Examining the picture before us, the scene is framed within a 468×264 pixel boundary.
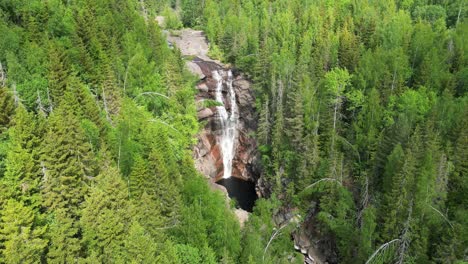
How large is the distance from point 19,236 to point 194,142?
3360 centimetres

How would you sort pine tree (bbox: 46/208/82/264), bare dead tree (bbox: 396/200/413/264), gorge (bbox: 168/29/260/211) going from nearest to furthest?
pine tree (bbox: 46/208/82/264) → bare dead tree (bbox: 396/200/413/264) → gorge (bbox: 168/29/260/211)

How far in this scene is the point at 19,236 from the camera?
2620 centimetres

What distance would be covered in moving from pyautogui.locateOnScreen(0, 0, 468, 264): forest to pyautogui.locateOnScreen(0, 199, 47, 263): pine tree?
0.09 meters

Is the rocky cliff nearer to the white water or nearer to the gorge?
the gorge

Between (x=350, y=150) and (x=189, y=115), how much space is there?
23.7 meters

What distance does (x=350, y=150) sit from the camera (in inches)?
2156

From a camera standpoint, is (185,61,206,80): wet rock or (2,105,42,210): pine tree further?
(185,61,206,80): wet rock

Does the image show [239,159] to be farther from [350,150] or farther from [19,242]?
[19,242]

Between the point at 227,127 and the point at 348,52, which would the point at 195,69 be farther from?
the point at 348,52

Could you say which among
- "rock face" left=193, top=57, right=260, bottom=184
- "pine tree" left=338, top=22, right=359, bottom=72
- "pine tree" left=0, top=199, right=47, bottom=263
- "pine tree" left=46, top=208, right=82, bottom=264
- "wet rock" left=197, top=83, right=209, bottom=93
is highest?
"pine tree" left=338, top=22, right=359, bottom=72

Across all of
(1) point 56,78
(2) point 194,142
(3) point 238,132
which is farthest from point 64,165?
(3) point 238,132

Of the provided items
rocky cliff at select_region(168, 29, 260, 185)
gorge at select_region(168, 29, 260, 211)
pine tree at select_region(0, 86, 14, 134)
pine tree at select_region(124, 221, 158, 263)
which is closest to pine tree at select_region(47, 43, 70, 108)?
pine tree at select_region(0, 86, 14, 134)

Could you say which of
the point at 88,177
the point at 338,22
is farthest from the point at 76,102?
the point at 338,22

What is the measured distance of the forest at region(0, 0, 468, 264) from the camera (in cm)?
3016
